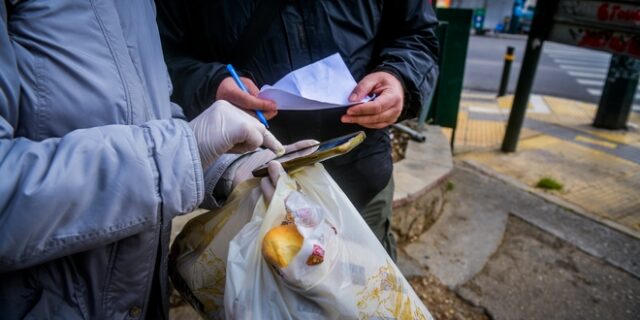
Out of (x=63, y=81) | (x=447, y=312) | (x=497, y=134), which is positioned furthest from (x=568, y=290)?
(x=497, y=134)

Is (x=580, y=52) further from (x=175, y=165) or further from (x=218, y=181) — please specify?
(x=175, y=165)

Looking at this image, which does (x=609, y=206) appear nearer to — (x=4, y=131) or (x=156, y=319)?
(x=156, y=319)

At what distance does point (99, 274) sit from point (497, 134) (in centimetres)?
524

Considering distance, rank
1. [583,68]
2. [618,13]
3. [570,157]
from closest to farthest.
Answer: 1. [618,13]
2. [570,157]
3. [583,68]

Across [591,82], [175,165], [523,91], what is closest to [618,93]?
[523,91]

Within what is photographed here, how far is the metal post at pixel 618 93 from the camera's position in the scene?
4977mm

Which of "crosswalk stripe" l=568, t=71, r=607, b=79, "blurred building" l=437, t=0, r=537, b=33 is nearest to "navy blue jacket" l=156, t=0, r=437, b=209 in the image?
"crosswalk stripe" l=568, t=71, r=607, b=79

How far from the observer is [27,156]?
70cm

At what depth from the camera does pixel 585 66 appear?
11.6 m

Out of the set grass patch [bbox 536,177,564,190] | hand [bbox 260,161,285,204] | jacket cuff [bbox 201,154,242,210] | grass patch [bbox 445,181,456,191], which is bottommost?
grass patch [bbox 536,177,564,190]

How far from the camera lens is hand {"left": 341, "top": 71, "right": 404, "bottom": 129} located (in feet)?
4.19

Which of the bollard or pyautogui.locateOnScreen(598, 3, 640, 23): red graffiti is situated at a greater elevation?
pyautogui.locateOnScreen(598, 3, 640, 23): red graffiti

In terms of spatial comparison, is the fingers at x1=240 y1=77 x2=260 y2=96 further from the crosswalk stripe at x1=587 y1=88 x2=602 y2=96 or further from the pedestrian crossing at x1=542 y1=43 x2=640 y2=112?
the crosswalk stripe at x1=587 y1=88 x2=602 y2=96

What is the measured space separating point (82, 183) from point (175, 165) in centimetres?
16
